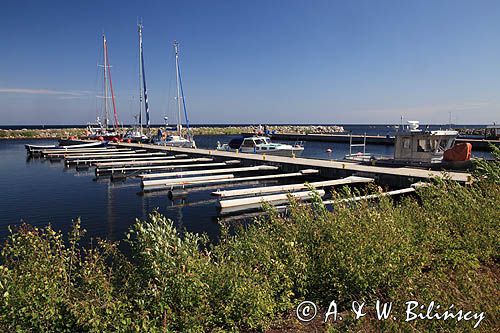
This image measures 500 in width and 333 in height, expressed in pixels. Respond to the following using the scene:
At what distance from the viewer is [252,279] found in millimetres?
5988

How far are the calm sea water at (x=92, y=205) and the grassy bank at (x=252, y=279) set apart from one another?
10.1m

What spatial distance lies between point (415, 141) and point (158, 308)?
949 inches

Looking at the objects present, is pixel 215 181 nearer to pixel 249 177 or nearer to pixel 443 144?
pixel 249 177

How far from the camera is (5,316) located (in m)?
4.66

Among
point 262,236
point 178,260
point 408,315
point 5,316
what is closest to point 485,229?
point 408,315

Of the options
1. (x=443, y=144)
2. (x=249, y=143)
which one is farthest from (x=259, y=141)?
(x=443, y=144)

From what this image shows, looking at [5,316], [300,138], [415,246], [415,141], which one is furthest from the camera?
[300,138]

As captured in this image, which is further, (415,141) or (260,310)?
(415,141)

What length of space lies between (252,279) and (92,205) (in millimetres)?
18759

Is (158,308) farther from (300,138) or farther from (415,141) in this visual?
(300,138)

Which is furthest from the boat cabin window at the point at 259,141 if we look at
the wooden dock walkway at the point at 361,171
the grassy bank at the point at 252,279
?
the grassy bank at the point at 252,279

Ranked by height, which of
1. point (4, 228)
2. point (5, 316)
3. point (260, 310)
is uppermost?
point (5, 316)

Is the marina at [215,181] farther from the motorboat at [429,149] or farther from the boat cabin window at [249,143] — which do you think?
the boat cabin window at [249,143]

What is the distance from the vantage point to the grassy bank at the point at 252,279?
197 inches
